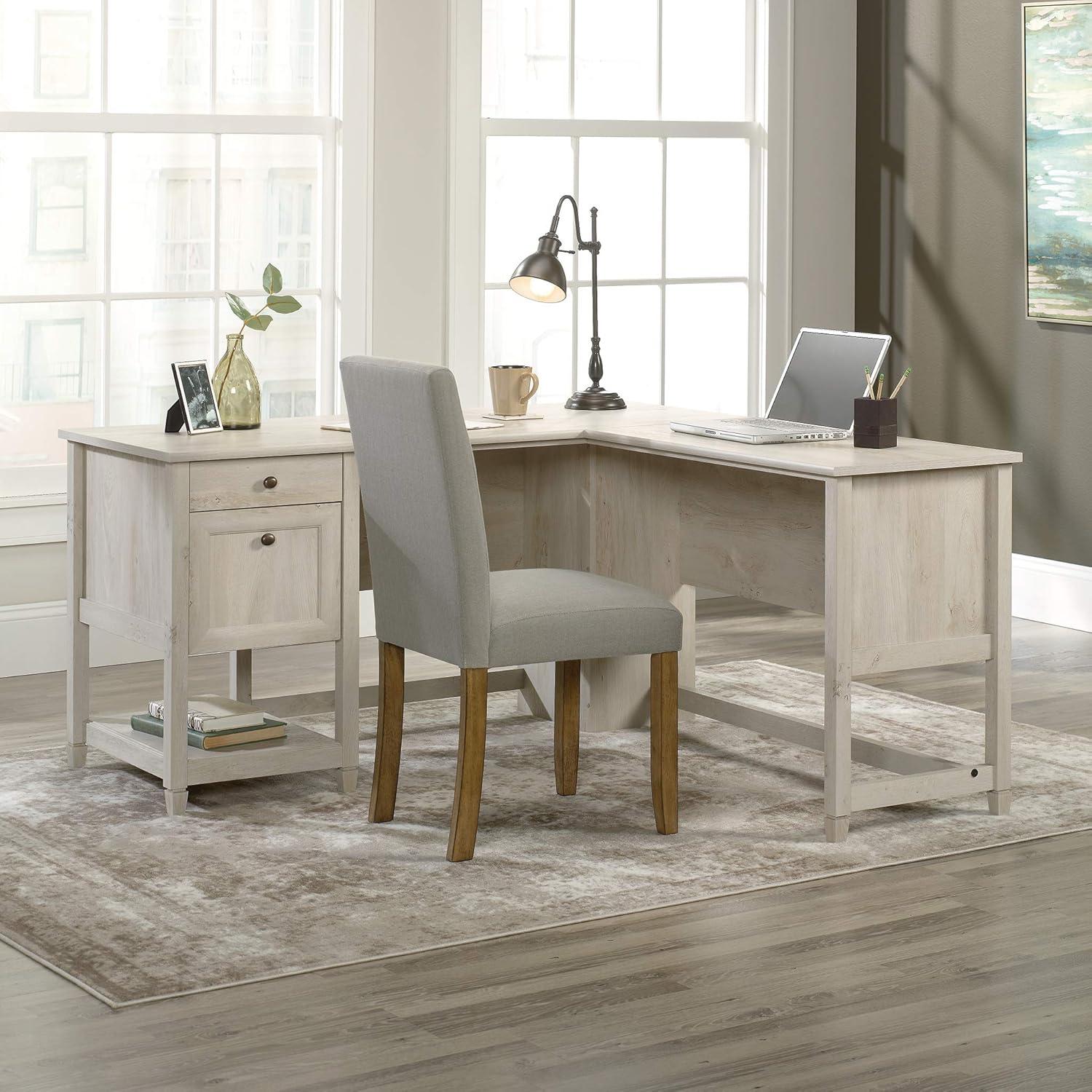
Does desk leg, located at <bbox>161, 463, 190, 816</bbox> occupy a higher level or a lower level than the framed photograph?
lower

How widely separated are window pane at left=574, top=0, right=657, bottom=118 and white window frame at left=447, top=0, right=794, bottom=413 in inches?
1.3

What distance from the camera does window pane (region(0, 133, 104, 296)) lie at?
4.86 meters

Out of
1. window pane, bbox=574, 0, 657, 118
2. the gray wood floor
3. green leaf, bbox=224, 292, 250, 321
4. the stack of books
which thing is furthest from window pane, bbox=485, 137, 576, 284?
the gray wood floor

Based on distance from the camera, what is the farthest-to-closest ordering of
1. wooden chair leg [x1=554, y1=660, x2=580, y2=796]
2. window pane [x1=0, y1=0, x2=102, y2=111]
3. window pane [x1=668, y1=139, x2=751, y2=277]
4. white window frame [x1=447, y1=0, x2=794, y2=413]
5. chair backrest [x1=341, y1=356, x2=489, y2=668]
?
window pane [x1=668, y1=139, x2=751, y2=277] < white window frame [x1=447, y1=0, x2=794, y2=413] < window pane [x1=0, y1=0, x2=102, y2=111] < wooden chair leg [x1=554, y1=660, x2=580, y2=796] < chair backrest [x1=341, y1=356, x2=489, y2=668]

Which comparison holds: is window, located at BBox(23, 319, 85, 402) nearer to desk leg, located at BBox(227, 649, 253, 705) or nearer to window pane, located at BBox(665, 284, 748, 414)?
desk leg, located at BBox(227, 649, 253, 705)

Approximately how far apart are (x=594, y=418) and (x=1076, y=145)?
2.05 metres

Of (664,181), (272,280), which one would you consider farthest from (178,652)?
(664,181)

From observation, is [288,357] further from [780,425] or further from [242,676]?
[780,425]

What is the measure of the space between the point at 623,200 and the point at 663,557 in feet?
6.04

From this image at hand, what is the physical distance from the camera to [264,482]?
3.63 metres

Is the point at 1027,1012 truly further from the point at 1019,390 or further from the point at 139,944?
the point at 1019,390

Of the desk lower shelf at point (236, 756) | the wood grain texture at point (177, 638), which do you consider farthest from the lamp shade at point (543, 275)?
the desk lower shelf at point (236, 756)

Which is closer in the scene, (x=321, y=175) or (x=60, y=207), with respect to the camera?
(x=60, y=207)

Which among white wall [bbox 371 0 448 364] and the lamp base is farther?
white wall [bbox 371 0 448 364]
